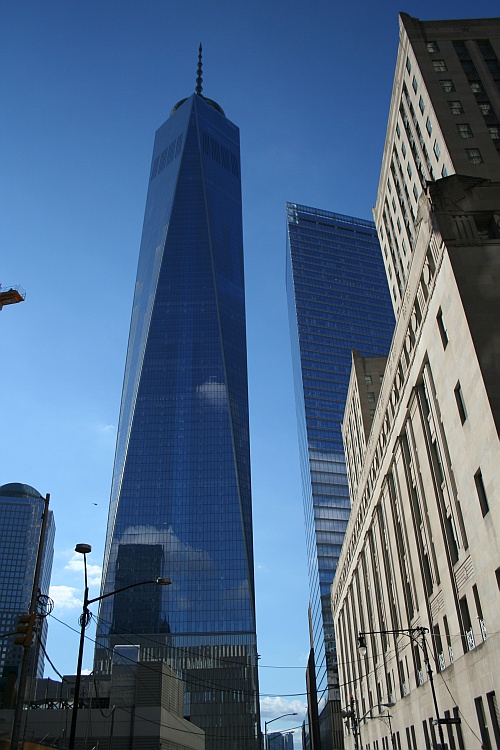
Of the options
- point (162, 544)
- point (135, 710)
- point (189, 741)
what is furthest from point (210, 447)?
point (135, 710)

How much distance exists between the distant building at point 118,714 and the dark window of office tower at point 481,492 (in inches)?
1277

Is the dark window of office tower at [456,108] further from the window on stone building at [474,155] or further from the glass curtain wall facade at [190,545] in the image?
the glass curtain wall facade at [190,545]

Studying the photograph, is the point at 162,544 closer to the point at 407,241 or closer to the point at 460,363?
the point at 407,241

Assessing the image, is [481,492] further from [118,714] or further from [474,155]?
[118,714]

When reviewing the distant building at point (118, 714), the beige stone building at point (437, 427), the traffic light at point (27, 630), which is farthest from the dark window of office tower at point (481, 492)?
the distant building at point (118, 714)

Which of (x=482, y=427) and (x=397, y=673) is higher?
(x=482, y=427)

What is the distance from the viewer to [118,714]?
50156mm

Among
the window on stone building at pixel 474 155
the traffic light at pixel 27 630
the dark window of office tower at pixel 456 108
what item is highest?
the dark window of office tower at pixel 456 108

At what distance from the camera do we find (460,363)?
120 feet

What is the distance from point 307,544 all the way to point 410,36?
152066 mm

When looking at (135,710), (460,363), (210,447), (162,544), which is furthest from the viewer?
(210,447)

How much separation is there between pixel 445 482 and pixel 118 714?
3152cm

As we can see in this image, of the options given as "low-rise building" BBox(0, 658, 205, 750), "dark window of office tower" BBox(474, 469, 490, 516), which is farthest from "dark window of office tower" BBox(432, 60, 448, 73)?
"low-rise building" BBox(0, 658, 205, 750)

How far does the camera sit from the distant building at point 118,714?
162ft
